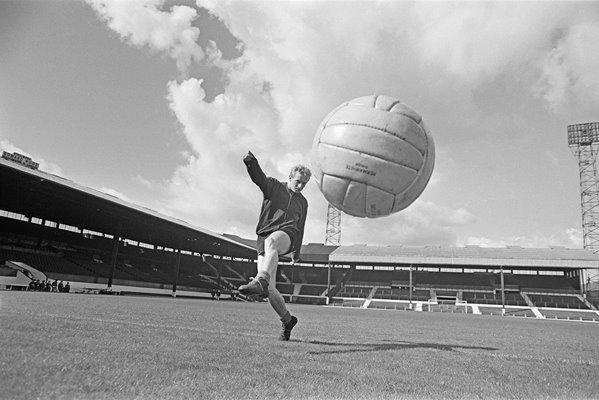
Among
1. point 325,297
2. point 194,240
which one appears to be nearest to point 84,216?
point 194,240

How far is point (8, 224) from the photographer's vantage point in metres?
33.1

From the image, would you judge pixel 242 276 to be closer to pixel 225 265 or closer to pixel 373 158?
pixel 225 265

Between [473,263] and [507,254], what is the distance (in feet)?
13.7

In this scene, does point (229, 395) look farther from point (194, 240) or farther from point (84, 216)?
point (194, 240)

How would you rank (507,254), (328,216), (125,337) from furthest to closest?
(328,216) → (507,254) → (125,337)

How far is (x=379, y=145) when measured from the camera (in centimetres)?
499

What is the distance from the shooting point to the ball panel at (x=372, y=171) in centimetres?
494

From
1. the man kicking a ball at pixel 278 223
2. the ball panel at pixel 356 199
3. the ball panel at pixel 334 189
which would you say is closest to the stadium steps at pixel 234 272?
the ball panel at pixel 334 189

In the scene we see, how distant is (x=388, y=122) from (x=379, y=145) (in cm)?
38

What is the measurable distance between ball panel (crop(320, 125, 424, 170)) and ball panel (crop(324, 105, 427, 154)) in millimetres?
70

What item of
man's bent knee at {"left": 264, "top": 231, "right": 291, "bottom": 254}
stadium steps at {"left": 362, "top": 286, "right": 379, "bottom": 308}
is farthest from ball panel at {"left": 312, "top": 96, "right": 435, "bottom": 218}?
stadium steps at {"left": 362, "top": 286, "right": 379, "bottom": 308}

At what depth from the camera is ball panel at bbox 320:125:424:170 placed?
4.98 m

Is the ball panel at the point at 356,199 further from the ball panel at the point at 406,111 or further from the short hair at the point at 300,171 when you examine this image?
the ball panel at the point at 406,111

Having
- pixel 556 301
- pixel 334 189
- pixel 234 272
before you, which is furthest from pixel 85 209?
pixel 556 301
